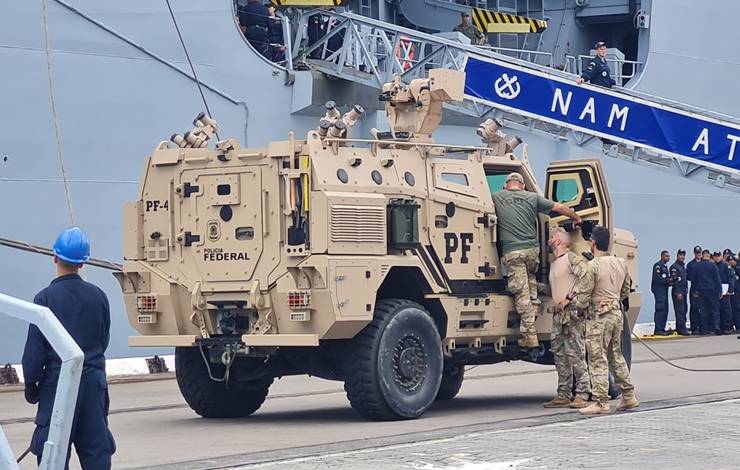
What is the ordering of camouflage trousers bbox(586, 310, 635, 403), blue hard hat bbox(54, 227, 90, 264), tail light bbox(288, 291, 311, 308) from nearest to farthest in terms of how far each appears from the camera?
1. blue hard hat bbox(54, 227, 90, 264)
2. tail light bbox(288, 291, 311, 308)
3. camouflage trousers bbox(586, 310, 635, 403)

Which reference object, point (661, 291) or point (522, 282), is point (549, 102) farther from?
point (522, 282)

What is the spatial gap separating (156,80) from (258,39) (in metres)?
2.19

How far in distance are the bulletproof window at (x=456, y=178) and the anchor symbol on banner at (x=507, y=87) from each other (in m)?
7.98

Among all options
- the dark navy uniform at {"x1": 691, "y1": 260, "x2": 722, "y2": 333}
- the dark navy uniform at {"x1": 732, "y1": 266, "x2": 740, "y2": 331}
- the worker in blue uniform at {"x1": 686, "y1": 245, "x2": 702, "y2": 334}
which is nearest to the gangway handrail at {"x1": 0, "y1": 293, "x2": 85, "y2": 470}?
the dark navy uniform at {"x1": 691, "y1": 260, "x2": 722, "y2": 333}

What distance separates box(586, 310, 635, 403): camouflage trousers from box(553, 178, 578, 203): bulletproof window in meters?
1.81

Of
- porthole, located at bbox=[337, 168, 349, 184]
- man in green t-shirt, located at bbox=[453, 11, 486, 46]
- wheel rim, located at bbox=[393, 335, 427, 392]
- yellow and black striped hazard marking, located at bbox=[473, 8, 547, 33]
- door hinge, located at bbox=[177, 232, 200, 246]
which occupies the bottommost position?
wheel rim, located at bbox=[393, 335, 427, 392]

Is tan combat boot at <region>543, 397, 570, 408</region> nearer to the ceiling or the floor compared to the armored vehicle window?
nearer to the floor

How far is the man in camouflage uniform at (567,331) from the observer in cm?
1254

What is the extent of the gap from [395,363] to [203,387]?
69.0 inches

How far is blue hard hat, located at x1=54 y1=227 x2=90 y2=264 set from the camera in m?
6.96

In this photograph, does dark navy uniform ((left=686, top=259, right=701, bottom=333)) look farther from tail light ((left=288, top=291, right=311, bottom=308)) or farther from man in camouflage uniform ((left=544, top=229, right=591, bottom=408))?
tail light ((left=288, top=291, right=311, bottom=308))

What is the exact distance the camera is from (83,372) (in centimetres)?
694

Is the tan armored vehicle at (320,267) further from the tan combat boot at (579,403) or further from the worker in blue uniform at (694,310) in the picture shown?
the worker in blue uniform at (694,310)

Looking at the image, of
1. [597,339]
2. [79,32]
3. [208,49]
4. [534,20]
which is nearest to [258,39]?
[208,49]
